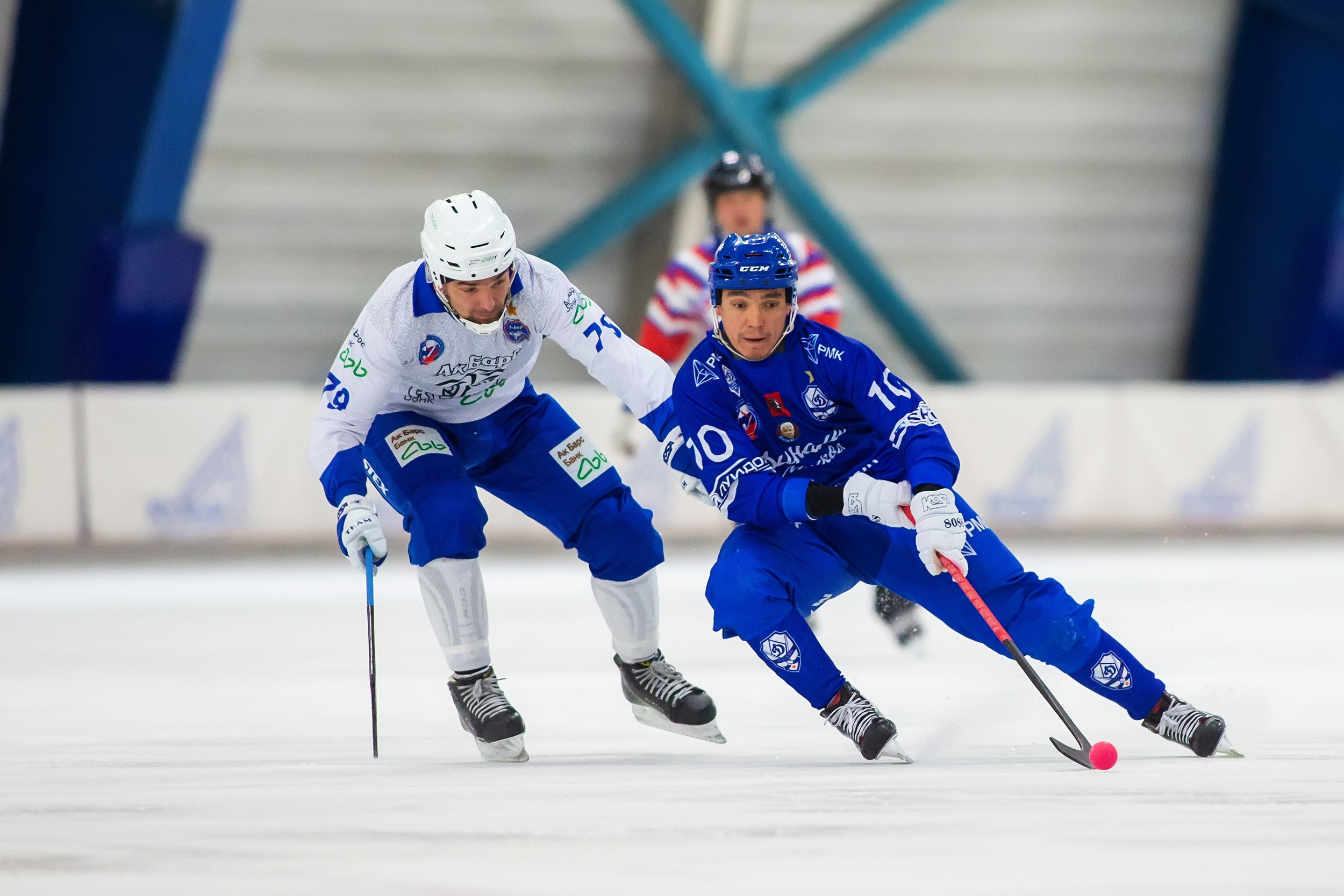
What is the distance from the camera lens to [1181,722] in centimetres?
455

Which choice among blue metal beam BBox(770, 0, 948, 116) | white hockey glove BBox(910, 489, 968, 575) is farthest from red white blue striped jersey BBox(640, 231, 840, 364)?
blue metal beam BBox(770, 0, 948, 116)

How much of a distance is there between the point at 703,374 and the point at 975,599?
0.96 m

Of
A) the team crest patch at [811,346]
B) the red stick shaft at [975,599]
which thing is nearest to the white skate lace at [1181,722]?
the red stick shaft at [975,599]

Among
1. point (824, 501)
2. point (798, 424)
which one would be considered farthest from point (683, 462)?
point (824, 501)

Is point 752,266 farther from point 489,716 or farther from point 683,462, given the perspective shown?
point 489,716

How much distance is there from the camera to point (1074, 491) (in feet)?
41.7

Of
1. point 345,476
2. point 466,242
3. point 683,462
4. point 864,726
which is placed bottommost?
point 864,726

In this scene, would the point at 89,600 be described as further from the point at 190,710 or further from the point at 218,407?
the point at 190,710

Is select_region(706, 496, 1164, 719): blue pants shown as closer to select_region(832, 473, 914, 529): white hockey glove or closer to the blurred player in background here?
select_region(832, 473, 914, 529): white hockey glove

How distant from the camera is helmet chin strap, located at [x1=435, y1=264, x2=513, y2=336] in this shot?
5.02 metres

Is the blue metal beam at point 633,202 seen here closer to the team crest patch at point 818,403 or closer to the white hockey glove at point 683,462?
the white hockey glove at point 683,462

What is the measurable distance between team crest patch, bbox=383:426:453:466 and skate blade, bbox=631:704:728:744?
98cm

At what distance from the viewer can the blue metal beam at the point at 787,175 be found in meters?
14.6

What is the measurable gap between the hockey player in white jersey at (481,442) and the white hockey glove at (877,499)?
67 centimetres
